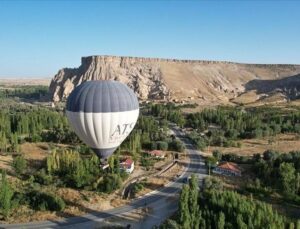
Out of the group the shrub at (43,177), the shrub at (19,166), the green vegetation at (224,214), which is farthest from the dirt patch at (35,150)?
the green vegetation at (224,214)

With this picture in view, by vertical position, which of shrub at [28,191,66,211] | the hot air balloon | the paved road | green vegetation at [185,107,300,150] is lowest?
the paved road

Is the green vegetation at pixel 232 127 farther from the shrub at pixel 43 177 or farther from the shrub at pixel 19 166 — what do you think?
the shrub at pixel 19 166

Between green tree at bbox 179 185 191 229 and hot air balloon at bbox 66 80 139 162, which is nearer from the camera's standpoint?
green tree at bbox 179 185 191 229

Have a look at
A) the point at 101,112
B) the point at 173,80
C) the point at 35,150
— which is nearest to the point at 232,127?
the point at 35,150

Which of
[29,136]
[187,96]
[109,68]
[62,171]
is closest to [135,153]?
[62,171]

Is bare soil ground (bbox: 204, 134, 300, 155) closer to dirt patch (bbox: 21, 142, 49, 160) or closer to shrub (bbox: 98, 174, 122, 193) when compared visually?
shrub (bbox: 98, 174, 122, 193)

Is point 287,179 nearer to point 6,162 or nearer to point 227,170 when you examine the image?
point 227,170

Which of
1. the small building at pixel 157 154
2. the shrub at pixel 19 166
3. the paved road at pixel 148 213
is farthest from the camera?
the small building at pixel 157 154

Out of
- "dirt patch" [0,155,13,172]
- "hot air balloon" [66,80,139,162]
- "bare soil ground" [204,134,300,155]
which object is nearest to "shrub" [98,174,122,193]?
"hot air balloon" [66,80,139,162]
